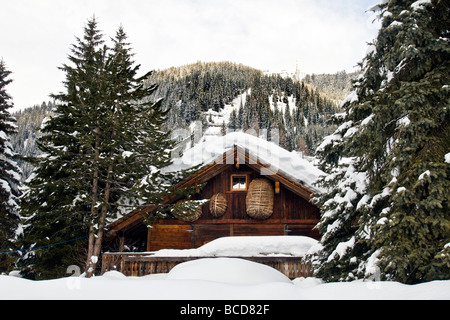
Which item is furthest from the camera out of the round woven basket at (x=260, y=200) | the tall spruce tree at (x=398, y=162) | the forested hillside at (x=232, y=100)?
the forested hillside at (x=232, y=100)

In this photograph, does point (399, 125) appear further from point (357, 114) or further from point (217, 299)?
point (217, 299)

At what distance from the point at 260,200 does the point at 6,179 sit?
1482cm

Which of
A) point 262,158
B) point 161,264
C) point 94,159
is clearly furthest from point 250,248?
point 94,159

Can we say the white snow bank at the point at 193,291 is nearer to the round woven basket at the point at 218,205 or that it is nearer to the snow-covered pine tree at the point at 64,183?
the snow-covered pine tree at the point at 64,183

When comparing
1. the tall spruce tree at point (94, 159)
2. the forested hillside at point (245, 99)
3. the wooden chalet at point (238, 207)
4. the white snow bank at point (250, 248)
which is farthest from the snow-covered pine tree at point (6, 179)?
the forested hillside at point (245, 99)

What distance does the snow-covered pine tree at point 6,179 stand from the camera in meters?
17.5

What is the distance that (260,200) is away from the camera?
14625 millimetres

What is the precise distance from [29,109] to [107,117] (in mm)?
150019

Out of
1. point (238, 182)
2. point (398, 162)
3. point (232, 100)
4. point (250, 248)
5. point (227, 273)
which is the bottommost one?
point (227, 273)

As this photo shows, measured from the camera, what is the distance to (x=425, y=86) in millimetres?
5969

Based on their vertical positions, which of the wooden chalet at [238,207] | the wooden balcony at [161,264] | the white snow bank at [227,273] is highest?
the wooden chalet at [238,207]

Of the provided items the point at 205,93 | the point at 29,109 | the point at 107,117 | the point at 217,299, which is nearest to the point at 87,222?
the point at 107,117

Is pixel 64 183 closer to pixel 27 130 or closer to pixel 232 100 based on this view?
pixel 27 130

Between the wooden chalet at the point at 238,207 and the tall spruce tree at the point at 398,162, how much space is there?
23.3 feet
